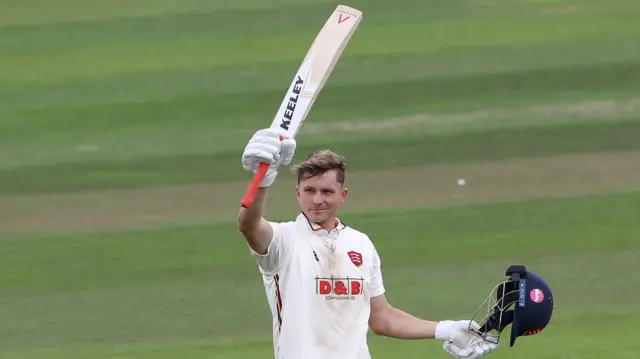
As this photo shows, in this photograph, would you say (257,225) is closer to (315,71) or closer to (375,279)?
(375,279)

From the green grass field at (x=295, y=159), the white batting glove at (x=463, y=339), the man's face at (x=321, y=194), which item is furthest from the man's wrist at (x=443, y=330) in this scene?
the green grass field at (x=295, y=159)

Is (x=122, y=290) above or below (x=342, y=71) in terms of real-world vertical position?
below

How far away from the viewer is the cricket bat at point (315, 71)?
5.56m

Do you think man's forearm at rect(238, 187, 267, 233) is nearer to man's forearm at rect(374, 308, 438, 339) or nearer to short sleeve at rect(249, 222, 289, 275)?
short sleeve at rect(249, 222, 289, 275)

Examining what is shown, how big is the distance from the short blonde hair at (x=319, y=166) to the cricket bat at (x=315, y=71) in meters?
0.14

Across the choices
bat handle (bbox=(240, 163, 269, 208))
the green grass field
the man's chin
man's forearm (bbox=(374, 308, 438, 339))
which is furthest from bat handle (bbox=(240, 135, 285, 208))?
the green grass field

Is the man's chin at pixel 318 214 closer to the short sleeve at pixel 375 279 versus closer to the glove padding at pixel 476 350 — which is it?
the short sleeve at pixel 375 279

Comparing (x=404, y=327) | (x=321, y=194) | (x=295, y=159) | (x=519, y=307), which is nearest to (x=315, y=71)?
(x=321, y=194)

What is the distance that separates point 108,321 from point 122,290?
53 centimetres

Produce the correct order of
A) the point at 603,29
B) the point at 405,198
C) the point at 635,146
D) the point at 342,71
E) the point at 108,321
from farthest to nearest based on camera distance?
the point at 603,29
the point at 342,71
the point at 635,146
the point at 405,198
the point at 108,321

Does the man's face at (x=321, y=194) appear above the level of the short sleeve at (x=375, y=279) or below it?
above

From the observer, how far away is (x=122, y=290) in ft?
33.3

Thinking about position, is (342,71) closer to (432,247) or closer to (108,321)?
(432,247)

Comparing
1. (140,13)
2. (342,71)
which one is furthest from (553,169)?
(140,13)
